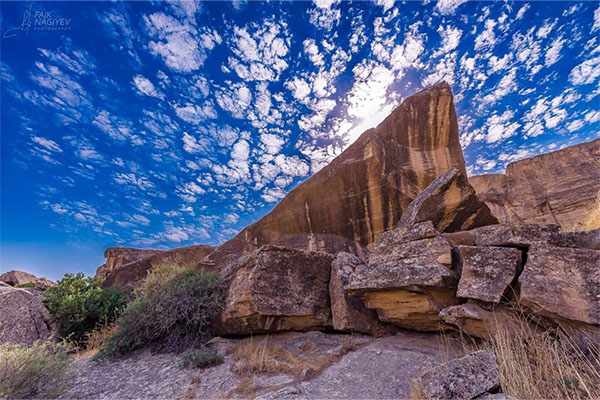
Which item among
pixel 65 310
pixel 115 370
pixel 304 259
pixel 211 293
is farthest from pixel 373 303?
pixel 65 310

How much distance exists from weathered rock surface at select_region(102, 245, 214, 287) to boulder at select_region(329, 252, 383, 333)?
27.3 feet

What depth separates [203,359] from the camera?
4965mm

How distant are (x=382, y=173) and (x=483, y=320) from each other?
890 centimetres

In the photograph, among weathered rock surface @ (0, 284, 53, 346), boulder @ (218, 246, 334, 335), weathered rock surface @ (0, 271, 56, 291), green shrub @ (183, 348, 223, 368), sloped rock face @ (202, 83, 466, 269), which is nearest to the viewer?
green shrub @ (183, 348, 223, 368)

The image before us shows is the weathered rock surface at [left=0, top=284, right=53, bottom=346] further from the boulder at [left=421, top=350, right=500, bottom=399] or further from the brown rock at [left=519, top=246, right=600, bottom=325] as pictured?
the brown rock at [left=519, top=246, right=600, bottom=325]

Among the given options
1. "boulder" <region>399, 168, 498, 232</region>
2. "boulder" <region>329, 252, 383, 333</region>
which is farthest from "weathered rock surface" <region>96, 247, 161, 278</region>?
"boulder" <region>399, 168, 498, 232</region>

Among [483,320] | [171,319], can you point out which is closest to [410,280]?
[483,320]

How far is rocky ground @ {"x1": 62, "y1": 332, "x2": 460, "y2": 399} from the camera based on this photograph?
3.68 metres

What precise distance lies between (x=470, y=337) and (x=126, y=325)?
7.50 metres

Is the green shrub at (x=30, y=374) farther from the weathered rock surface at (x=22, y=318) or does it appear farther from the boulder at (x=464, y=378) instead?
the boulder at (x=464, y=378)

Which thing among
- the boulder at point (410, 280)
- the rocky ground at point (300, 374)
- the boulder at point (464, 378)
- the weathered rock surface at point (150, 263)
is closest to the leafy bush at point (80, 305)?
the weathered rock surface at point (150, 263)

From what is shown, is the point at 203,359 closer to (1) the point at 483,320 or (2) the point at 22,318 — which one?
(1) the point at 483,320

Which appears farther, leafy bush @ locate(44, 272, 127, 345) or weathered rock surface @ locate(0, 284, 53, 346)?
leafy bush @ locate(44, 272, 127, 345)

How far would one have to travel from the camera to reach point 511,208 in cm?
2306
